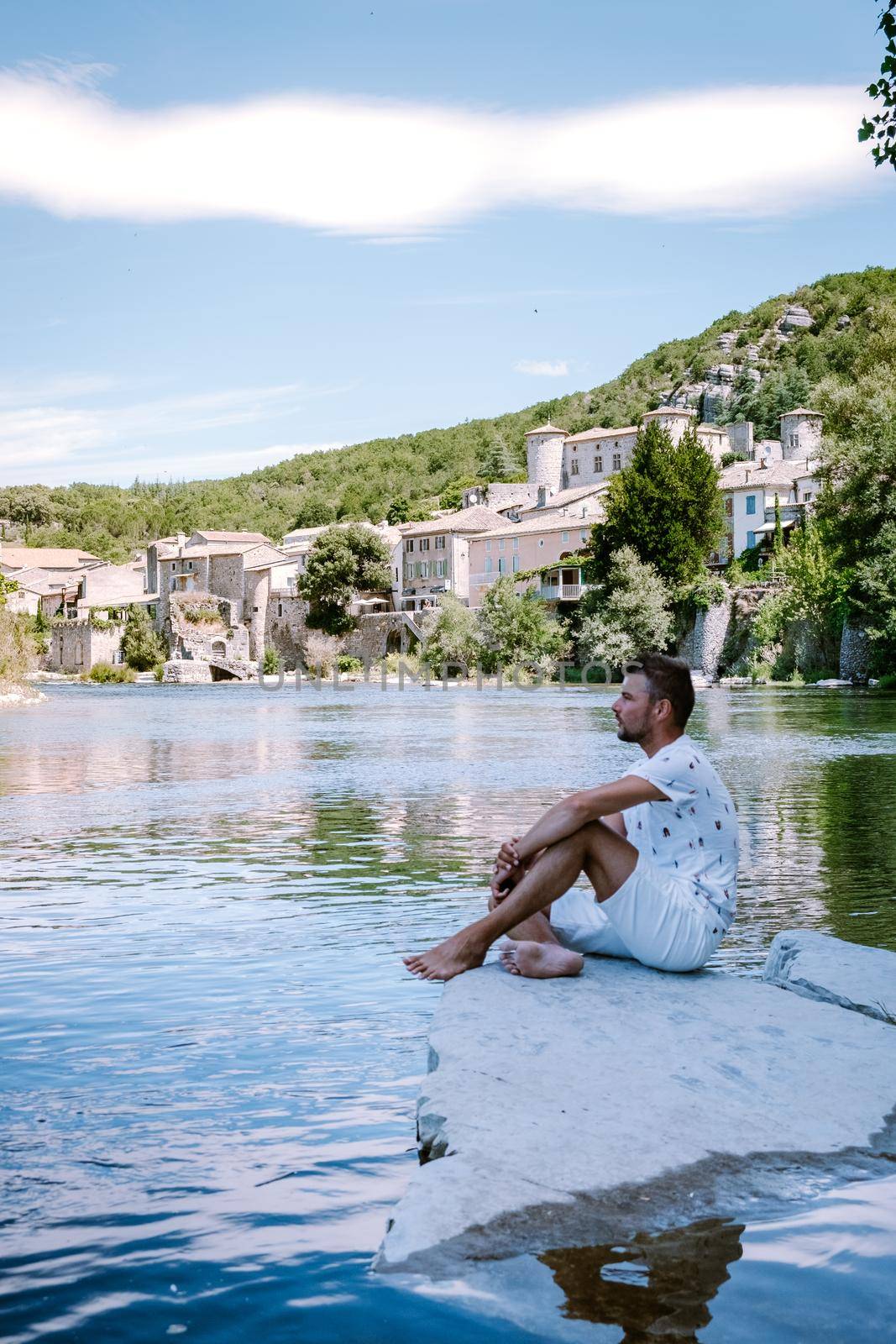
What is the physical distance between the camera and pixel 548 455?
327 ft

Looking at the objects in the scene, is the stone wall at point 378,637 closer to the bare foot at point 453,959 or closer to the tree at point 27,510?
the tree at point 27,510

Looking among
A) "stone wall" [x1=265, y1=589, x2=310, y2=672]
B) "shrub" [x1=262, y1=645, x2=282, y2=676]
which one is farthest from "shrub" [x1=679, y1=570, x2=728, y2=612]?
"shrub" [x1=262, y1=645, x2=282, y2=676]

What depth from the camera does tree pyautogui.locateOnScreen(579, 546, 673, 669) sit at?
57.6 meters

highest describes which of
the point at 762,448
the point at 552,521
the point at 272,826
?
the point at 762,448

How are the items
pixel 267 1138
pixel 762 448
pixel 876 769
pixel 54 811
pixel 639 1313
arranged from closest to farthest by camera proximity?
pixel 639 1313 < pixel 267 1138 < pixel 54 811 < pixel 876 769 < pixel 762 448

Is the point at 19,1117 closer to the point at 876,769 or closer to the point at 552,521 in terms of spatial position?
the point at 876,769

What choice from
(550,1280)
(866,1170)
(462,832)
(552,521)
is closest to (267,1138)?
(550,1280)

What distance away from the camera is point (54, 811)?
43.8 ft

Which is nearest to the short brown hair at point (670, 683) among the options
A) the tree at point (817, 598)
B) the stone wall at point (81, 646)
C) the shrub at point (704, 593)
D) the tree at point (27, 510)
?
the tree at point (817, 598)

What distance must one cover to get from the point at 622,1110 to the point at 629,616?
55039 millimetres

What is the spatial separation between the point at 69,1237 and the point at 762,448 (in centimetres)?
9204

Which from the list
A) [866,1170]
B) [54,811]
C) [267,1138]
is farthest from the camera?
[54,811]

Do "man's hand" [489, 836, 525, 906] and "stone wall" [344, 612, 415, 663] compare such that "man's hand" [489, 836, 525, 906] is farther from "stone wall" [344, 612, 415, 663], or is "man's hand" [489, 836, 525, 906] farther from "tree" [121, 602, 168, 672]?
"tree" [121, 602, 168, 672]

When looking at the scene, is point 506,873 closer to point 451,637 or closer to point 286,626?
point 451,637
